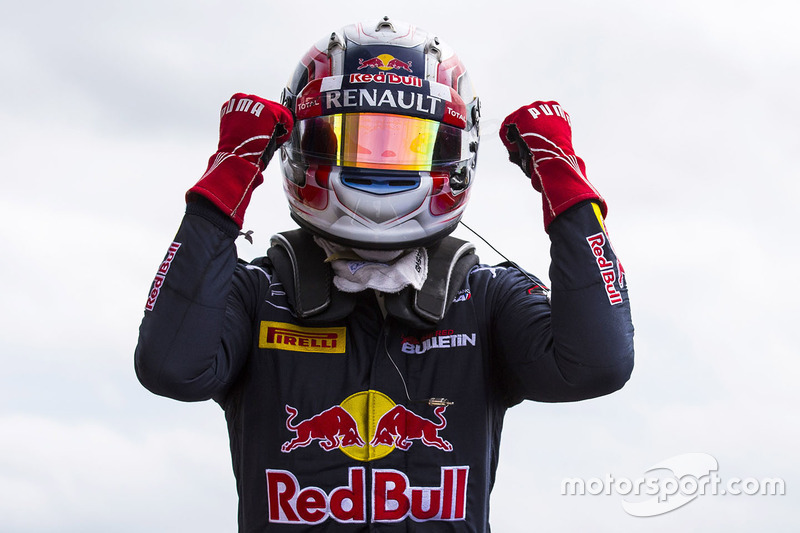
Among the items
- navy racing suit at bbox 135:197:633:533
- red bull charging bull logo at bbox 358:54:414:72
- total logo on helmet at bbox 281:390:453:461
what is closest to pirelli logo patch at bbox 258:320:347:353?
navy racing suit at bbox 135:197:633:533

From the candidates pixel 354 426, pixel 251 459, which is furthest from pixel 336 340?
pixel 251 459

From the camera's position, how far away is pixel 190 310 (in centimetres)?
306

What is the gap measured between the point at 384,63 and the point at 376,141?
1.19 feet

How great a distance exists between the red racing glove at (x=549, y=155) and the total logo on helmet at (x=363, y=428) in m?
0.87

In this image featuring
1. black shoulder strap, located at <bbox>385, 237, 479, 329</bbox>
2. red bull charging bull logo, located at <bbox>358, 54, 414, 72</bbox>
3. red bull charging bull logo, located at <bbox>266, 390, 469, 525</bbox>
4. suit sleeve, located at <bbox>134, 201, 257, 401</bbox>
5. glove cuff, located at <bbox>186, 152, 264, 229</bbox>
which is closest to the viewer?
suit sleeve, located at <bbox>134, 201, 257, 401</bbox>

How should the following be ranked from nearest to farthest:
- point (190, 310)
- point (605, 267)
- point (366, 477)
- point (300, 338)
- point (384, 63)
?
point (190, 310) → point (605, 267) → point (366, 477) → point (300, 338) → point (384, 63)

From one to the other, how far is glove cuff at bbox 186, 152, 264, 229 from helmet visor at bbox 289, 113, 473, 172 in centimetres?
32

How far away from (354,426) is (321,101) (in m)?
1.26

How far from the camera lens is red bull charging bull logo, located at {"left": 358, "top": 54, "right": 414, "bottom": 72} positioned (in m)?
3.56

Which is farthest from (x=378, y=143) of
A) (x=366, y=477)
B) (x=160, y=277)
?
(x=366, y=477)

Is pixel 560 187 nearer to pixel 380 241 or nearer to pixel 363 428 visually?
pixel 380 241

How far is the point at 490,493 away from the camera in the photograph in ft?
11.5

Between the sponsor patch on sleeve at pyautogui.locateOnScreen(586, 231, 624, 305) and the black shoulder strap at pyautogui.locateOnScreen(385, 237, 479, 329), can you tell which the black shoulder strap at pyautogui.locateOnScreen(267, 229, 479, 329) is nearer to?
the black shoulder strap at pyautogui.locateOnScreen(385, 237, 479, 329)

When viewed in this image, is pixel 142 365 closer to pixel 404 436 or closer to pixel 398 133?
pixel 404 436
